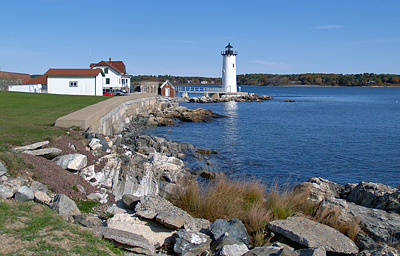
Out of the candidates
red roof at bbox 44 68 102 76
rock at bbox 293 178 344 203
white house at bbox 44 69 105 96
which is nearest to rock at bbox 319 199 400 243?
rock at bbox 293 178 344 203

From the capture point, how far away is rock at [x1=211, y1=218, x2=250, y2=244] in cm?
583

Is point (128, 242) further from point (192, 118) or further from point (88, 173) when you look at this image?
point (192, 118)

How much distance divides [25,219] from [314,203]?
608 centimetres

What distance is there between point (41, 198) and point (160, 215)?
2.17 m

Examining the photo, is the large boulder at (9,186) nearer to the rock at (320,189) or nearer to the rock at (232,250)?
the rock at (232,250)

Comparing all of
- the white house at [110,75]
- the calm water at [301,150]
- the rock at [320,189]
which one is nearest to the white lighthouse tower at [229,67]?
the white house at [110,75]

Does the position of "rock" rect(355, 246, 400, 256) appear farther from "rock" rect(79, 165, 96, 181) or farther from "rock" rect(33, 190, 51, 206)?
"rock" rect(79, 165, 96, 181)

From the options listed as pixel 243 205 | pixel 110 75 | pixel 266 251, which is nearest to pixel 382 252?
pixel 266 251

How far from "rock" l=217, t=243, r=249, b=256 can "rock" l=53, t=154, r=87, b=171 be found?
4636 millimetres

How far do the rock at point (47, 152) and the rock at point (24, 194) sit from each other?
7.49 ft

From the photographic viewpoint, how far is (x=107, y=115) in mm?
17281

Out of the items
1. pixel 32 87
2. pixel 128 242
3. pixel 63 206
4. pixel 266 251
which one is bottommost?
pixel 266 251

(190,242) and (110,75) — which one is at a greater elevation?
(110,75)

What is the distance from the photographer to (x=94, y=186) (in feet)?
26.0
